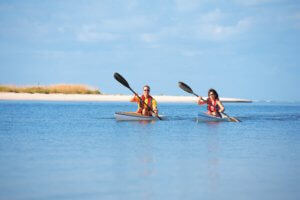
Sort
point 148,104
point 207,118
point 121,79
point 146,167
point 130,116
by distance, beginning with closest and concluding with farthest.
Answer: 1. point 146,167
2. point 130,116
3. point 148,104
4. point 207,118
5. point 121,79

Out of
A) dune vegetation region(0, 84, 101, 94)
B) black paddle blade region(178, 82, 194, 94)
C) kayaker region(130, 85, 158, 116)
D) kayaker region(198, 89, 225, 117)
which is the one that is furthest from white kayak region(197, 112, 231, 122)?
dune vegetation region(0, 84, 101, 94)

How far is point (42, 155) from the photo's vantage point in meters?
11.5

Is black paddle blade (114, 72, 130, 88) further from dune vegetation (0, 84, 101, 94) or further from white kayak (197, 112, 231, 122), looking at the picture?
dune vegetation (0, 84, 101, 94)

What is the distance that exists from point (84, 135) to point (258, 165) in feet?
24.1

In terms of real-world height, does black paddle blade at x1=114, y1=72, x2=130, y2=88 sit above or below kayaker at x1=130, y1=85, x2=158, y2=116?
above

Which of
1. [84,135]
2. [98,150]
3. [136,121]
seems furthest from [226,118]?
[98,150]

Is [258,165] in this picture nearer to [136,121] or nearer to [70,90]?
[136,121]

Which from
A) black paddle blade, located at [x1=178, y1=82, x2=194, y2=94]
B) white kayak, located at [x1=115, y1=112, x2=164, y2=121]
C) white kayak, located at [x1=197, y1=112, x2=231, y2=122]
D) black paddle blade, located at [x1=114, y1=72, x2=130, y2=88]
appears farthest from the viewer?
black paddle blade, located at [x1=178, y1=82, x2=194, y2=94]

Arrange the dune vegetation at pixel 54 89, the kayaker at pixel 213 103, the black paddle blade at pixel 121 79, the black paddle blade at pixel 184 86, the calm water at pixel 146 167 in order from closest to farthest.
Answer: the calm water at pixel 146 167 → the kayaker at pixel 213 103 → the black paddle blade at pixel 121 79 → the black paddle blade at pixel 184 86 → the dune vegetation at pixel 54 89

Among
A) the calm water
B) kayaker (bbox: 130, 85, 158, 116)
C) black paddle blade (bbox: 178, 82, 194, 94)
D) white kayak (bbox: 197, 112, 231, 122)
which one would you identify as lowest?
the calm water

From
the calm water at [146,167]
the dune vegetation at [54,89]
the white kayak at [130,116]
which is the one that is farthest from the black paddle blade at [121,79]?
the dune vegetation at [54,89]

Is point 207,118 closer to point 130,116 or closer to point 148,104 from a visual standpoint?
point 148,104

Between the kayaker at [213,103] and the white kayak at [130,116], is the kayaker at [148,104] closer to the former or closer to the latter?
the white kayak at [130,116]

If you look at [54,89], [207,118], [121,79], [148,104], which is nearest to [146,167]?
[148,104]
